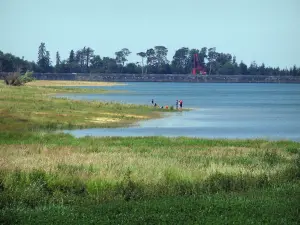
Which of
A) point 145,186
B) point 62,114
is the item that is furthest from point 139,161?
point 62,114

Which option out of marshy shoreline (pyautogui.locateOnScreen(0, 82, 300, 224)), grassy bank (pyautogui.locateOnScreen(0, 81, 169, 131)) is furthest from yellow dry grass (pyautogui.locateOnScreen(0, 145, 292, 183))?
grassy bank (pyautogui.locateOnScreen(0, 81, 169, 131))

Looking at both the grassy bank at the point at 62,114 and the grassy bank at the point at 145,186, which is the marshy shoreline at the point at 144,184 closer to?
the grassy bank at the point at 145,186

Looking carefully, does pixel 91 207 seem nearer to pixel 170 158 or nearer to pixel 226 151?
pixel 170 158

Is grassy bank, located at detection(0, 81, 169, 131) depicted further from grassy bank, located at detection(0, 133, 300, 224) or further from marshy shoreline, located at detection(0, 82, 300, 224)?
grassy bank, located at detection(0, 133, 300, 224)

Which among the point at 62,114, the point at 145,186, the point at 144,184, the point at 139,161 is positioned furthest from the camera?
the point at 62,114

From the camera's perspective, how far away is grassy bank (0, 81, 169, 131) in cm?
4494

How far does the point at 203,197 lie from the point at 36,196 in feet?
15.1

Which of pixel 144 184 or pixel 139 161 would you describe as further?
pixel 139 161

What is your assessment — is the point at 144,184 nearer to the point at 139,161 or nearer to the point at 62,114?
the point at 139,161

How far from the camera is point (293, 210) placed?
13.8 m

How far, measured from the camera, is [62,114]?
170 feet

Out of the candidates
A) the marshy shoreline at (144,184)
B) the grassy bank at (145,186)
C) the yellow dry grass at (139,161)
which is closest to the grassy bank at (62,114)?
the marshy shoreline at (144,184)

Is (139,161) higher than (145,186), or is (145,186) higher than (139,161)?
(145,186)

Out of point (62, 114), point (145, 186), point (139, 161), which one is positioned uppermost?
point (145, 186)
